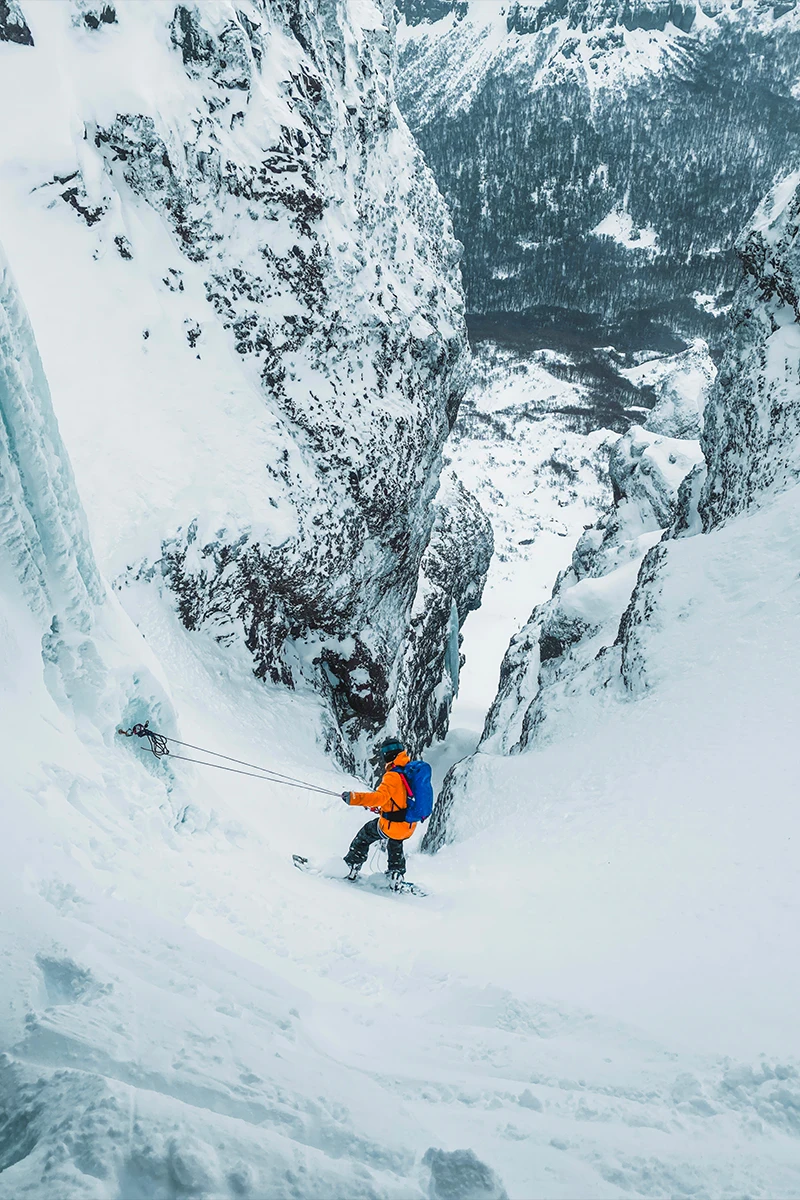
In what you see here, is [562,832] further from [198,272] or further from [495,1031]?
[198,272]

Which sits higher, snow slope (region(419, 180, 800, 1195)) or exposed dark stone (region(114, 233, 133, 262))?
exposed dark stone (region(114, 233, 133, 262))

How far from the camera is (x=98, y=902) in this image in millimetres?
4211

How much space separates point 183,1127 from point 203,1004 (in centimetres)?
98

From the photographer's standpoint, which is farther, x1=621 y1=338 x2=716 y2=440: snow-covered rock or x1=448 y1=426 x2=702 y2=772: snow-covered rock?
x1=621 y1=338 x2=716 y2=440: snow-covered rock

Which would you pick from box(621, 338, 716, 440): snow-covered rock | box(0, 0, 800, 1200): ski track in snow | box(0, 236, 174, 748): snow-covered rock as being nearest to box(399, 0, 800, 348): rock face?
box(621, 338, 716, 440): snow-covered rock

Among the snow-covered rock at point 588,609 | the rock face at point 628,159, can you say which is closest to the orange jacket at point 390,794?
the snow-covered rock at point 588,609

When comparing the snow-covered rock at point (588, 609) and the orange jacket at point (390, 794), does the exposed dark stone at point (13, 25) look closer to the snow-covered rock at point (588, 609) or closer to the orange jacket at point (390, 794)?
the orange jacket at point (390, 794)

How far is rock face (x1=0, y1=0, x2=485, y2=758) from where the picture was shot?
43.7 ft

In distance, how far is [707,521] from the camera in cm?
1548

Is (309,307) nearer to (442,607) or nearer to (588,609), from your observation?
(588,609)

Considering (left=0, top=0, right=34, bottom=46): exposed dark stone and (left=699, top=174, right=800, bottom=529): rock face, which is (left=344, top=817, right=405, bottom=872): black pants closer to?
(left=699, top=174, right=800, bottom=529): rock face

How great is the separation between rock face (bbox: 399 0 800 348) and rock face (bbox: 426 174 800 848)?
112711 millimetres

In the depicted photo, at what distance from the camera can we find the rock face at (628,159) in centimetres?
13538

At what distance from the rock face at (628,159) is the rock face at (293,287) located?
370ft
